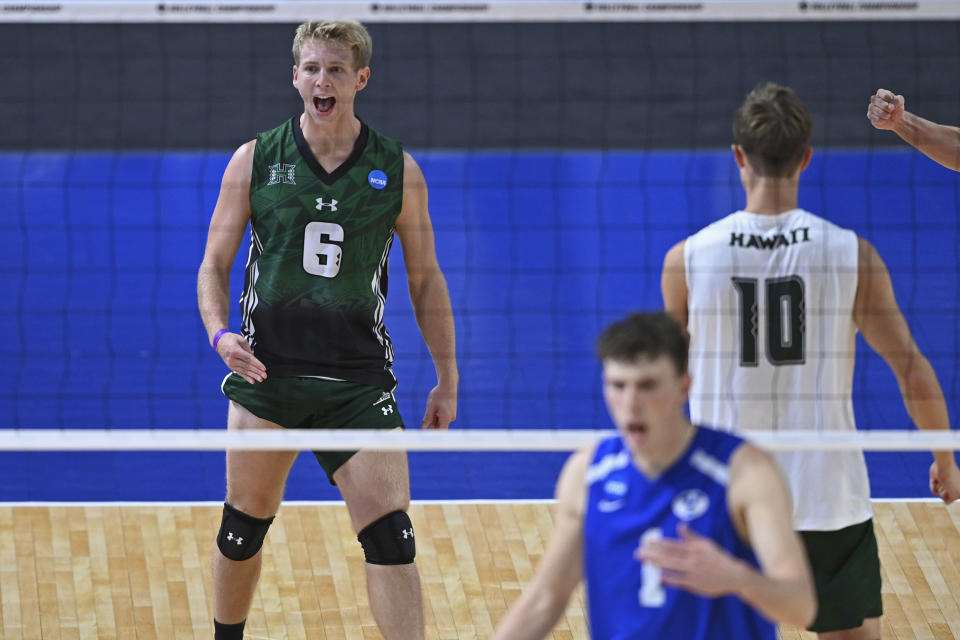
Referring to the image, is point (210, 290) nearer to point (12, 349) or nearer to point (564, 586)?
point (564, 586)

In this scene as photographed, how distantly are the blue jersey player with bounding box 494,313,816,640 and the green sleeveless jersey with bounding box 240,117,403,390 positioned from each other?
1661 mm

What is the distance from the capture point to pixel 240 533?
14.8 feet

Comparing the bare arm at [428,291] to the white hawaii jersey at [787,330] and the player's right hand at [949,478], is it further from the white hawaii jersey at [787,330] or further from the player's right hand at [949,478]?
the player's right hand at [949,478]

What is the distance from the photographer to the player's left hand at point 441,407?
457cm

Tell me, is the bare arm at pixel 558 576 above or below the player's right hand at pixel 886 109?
below

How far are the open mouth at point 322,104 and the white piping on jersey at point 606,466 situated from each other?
1.89 metres

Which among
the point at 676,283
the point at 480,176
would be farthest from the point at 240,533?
the point at 480,176

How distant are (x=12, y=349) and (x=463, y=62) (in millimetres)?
6623

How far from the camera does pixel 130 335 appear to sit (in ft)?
27.4

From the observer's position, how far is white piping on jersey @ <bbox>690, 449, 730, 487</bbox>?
280 centimetres

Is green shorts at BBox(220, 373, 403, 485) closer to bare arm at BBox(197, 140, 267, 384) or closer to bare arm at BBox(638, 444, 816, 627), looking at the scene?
bare arm at BBox(197, 140, 267, 384)

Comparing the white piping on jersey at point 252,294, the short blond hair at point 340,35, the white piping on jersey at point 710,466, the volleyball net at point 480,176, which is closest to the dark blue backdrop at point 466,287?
the volleyball net at point 480,176

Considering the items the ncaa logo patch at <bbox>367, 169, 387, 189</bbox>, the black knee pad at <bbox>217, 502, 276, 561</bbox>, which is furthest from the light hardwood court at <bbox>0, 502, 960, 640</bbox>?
the ncaa logo patch at <bbox>367, 169, 387, 189</bbox>

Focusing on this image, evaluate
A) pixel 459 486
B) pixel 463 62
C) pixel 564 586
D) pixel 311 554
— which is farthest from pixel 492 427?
pixel 463 62
